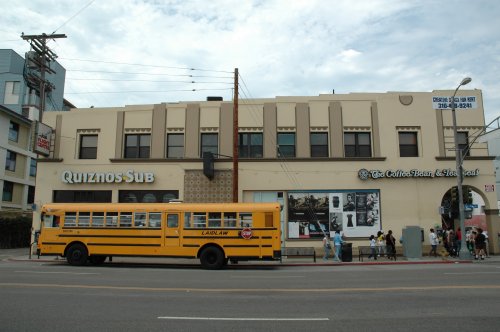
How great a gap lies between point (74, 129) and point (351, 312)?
24723 mm

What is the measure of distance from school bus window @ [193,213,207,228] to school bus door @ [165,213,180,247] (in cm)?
79

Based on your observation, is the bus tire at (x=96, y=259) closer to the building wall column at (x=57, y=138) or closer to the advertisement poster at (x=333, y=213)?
the building wall column at (x=57, y=138)

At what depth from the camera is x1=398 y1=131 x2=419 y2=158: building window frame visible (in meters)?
27.4

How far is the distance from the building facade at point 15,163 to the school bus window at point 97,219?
20799 mm

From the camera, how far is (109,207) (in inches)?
794

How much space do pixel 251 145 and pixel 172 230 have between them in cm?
980

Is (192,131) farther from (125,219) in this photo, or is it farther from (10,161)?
(10,161)

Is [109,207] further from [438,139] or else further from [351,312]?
[438,139]

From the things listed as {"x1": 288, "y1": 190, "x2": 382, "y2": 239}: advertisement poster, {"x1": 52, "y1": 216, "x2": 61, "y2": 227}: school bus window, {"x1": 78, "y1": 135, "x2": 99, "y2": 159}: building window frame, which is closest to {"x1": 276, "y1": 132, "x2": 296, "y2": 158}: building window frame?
{"x1": 288, "y1": 190, "x2": 382, "y2": 239}: advertisement poster

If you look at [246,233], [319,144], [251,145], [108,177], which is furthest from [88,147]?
[319,144]

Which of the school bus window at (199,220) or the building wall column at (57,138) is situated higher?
the building wall column at (57,138)

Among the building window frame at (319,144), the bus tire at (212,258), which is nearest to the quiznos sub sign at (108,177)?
the bus tire at (212,258)

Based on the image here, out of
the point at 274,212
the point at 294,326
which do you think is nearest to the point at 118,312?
the point at 294,326

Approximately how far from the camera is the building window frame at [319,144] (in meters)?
27.5
